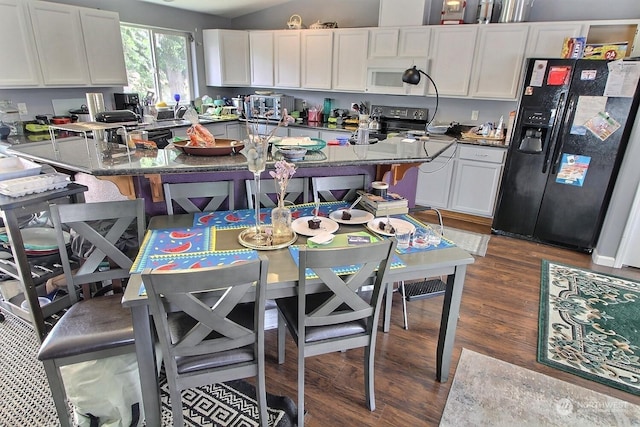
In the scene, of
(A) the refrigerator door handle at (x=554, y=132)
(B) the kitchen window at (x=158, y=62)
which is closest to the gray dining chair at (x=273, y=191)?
(A) the refrigerator door handle at (x=554, y=132)

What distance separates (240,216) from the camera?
2.08 metres

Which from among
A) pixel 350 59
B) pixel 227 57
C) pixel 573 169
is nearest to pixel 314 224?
pixel 573 169

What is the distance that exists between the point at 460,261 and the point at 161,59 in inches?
193

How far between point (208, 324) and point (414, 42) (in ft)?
13.4

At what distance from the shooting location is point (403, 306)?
251 cm

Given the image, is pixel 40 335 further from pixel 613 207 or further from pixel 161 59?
pixel 613 207

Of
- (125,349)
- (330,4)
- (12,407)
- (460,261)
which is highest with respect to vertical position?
(330,4)

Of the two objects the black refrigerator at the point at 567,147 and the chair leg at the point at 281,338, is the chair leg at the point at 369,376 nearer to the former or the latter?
the chair leg at the point at 281,338

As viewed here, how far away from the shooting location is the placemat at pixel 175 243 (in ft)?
5.28

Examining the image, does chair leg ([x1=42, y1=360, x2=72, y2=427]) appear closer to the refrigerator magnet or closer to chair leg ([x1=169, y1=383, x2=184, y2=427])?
chair leg ([x1=169, y1=383, x2=184, y2=427])

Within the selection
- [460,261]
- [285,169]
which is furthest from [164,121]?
[460,261]

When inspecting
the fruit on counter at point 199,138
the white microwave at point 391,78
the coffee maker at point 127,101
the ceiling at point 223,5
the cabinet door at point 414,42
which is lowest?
the fruit on counter at point 199,138

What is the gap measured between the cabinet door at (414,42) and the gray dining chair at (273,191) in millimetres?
2829

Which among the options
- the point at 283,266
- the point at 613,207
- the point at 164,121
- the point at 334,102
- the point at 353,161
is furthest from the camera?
the point at 334,102
